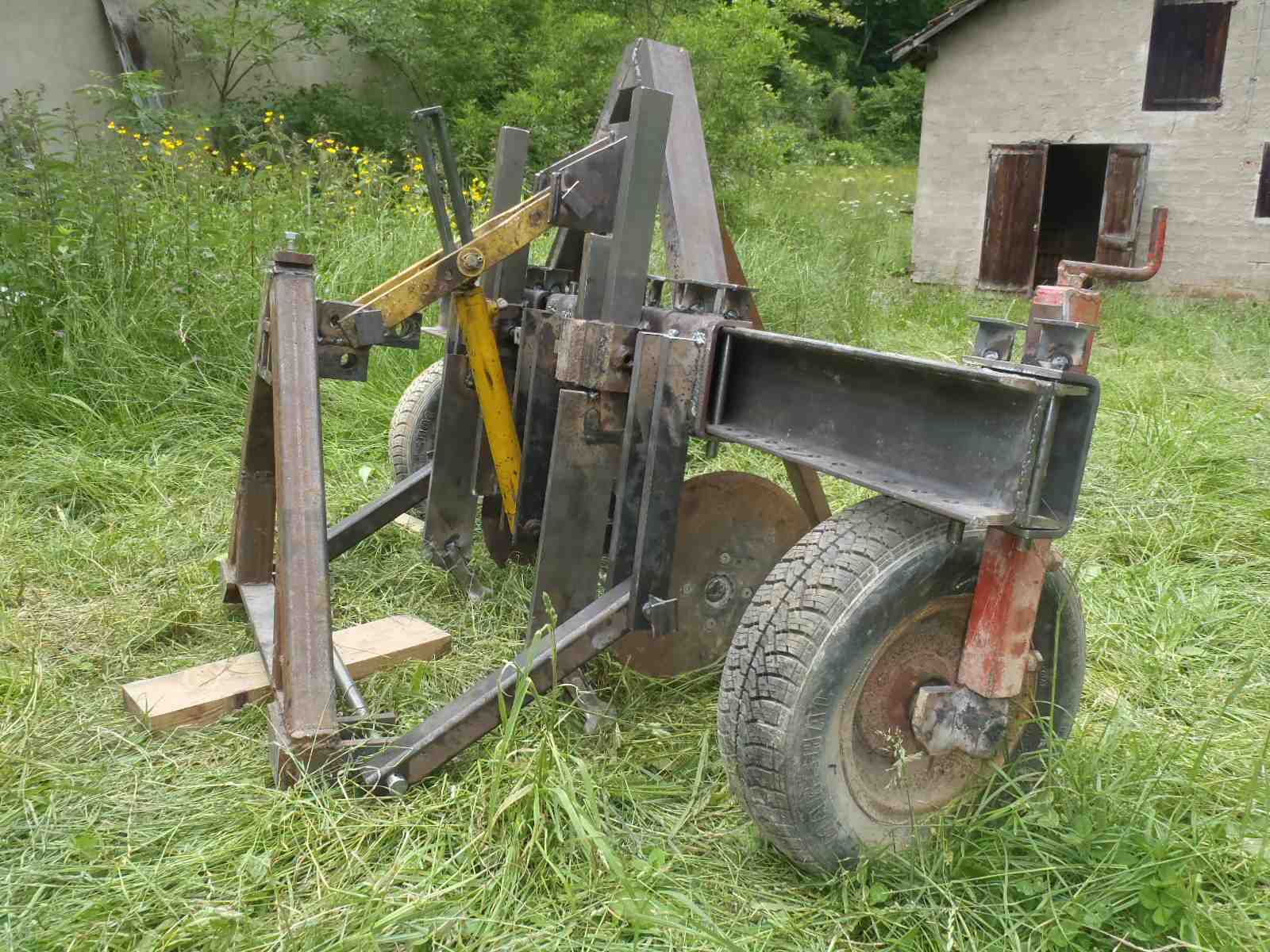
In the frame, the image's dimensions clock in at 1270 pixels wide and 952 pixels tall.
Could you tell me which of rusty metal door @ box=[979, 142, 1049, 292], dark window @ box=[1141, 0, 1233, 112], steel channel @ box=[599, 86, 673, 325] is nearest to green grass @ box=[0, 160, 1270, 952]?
steel channel @ box=[599, 86, 673, 325]

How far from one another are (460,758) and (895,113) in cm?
2796

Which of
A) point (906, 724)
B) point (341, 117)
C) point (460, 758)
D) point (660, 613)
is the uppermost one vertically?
point (341, 117)

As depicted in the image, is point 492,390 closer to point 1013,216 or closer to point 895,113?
point 1013,216

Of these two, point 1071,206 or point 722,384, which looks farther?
point 1071,206

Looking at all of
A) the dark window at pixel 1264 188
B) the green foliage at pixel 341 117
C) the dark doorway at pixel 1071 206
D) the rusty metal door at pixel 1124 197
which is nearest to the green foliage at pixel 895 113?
the dark doorway at pixel 1071 206

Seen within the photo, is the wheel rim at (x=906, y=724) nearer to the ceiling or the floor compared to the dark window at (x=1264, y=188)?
nearer to the floor

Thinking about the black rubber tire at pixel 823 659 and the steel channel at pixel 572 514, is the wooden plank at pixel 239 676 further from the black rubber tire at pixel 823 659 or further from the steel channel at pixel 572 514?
the black rubber tire at pixel 823 659

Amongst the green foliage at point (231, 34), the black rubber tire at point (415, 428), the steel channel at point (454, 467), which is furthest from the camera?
the green foliage at point (231, 34)

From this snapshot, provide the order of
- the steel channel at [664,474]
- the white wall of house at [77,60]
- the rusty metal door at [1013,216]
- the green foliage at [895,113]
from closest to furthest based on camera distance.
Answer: the steel channel at [664,474], the white wall of house at [77,60], the rusty metal door at [1013,216], the green foliage at [895,113]

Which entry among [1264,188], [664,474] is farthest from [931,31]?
[664,474]

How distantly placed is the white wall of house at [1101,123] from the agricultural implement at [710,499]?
9524mm

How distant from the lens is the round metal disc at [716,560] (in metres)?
2.73

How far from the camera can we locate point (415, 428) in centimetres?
385

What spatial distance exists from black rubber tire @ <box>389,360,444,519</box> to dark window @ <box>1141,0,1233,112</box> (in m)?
9.70
